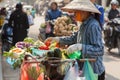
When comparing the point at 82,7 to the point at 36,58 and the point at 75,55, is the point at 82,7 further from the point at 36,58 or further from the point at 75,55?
the point at 36,58

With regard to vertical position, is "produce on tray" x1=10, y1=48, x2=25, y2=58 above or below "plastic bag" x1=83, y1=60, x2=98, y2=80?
above

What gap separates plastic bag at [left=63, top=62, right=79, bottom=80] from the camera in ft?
12.3

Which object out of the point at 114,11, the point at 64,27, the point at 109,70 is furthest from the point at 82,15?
the point at 114,11

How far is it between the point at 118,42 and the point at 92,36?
7.79 meters

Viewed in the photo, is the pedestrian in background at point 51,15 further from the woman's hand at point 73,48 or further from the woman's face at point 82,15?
the woman's hand at point 73,48

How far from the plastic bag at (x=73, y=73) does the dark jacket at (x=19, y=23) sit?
323 inches

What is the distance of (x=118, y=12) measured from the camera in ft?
40.0

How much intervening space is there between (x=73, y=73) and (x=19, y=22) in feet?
27.5

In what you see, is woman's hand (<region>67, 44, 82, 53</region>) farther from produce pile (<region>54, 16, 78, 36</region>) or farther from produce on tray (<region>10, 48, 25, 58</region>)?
produce pile (<region>54, 16, 78, 36</region>)

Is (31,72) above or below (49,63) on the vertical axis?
below

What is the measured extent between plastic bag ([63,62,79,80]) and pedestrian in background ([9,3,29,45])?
8.15 metres

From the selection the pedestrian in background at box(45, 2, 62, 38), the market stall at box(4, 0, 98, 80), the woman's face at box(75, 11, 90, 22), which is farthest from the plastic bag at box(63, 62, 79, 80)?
the pedestrian in background at box(45, 2, 62, 38)

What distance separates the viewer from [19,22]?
1202 centimetres

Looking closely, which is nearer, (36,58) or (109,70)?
(36,58)
